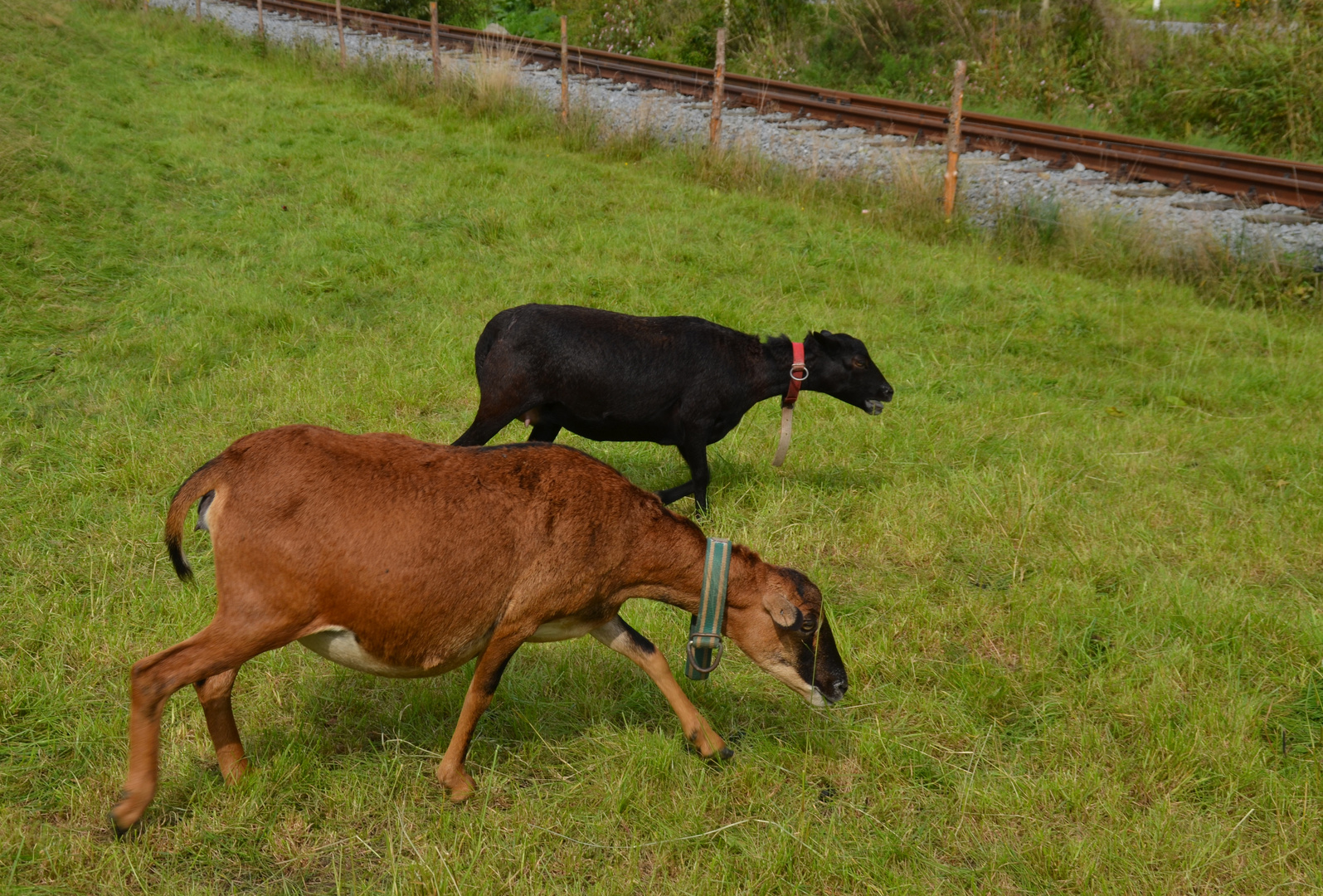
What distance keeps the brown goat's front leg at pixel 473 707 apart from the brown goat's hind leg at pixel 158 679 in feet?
2.27

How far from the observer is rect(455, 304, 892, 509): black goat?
6254mm

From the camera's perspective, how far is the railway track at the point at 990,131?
12.6 m

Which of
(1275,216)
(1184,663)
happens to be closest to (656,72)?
(1275,216)

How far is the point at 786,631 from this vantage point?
4.06 m

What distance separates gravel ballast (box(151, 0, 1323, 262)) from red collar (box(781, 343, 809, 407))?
22.6 ft

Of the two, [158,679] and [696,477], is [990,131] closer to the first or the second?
[696,477]

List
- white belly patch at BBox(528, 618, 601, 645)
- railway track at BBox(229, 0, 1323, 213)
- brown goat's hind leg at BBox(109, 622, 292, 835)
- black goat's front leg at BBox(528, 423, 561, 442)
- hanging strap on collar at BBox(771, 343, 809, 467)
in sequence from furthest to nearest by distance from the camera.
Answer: railway track at BBox(229, 0, 1323, 213) < black goat's front leg at BBox(528, 423, 561, 442) < hanging strap on collar at BBox(771, 343, 809, 467) < white belly patch at BBox(528, 618, 601, 645) < brown goat's hind leg at BBox(109, 622, 292, 835)

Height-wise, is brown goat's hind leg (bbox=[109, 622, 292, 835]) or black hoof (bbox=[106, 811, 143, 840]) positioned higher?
brown goat's hind leg (bbox=[109, 622, 292, 835])

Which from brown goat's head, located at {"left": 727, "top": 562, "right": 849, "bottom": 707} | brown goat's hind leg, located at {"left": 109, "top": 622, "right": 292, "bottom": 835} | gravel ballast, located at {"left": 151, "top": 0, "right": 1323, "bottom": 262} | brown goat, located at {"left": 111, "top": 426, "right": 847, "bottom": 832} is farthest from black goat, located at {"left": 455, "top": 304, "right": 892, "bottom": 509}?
gravel ballast, located at {"left": 151, "top": 0, "right": 1323, "bottom": 262}

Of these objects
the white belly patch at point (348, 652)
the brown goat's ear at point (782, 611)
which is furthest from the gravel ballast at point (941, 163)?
the white belly patch at point (348, 652)

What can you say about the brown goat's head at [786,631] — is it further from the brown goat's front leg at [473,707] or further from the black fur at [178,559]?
the black fur at [178,559]

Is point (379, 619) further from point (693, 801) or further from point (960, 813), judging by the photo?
point (960, 813)

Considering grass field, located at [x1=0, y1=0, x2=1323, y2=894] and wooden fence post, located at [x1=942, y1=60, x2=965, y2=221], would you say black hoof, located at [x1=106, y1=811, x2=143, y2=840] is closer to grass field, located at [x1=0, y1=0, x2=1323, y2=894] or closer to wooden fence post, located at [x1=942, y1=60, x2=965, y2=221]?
grass field, located at [x1=0, y1=0, x2=1323, y2=894]

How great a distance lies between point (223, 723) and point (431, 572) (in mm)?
982
